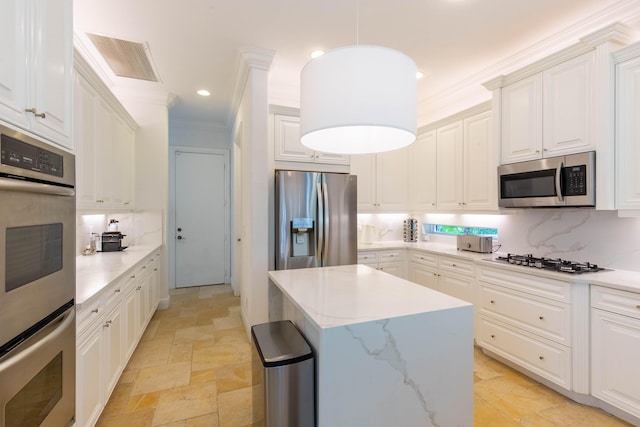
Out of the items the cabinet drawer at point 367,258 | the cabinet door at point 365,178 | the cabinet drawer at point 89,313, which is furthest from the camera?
the cabinet door at point 365,178

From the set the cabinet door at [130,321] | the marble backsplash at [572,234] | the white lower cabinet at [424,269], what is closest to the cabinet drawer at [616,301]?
the marble backsplash at [572,234]

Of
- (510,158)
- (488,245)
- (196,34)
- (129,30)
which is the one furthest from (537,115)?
(129,30)

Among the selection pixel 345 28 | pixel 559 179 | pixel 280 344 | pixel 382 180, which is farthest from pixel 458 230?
pixel 280 344

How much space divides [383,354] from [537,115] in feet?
8.18

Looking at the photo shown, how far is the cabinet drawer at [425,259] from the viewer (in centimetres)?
349

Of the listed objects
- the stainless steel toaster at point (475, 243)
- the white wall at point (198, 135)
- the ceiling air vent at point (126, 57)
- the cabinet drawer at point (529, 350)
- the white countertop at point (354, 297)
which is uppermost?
the ceiling air vent at point (126, 57)

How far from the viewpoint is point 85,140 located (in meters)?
2.43

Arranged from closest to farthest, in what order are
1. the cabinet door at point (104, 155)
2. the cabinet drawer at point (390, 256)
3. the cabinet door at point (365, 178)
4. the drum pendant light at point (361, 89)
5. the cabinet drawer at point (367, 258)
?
the drum pendant light at point (361, 89)
the cabinet door at point (104, 155)
the cabinet drawer at point (367, 258)
the cabinet drawer at point (390, 256)
the cabinet door at point (365, 178)

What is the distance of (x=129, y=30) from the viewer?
2570 millimetres

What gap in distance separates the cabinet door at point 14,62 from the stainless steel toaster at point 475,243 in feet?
11.9

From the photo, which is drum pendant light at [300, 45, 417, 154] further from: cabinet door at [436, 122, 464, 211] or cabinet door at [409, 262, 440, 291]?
cabinet door at [409, 262, 440, 291]

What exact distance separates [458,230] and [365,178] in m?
1.40

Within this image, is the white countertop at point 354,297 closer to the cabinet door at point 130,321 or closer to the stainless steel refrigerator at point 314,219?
the stainless steel refrigerator at point 314,219

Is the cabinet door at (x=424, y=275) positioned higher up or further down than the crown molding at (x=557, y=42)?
further down
